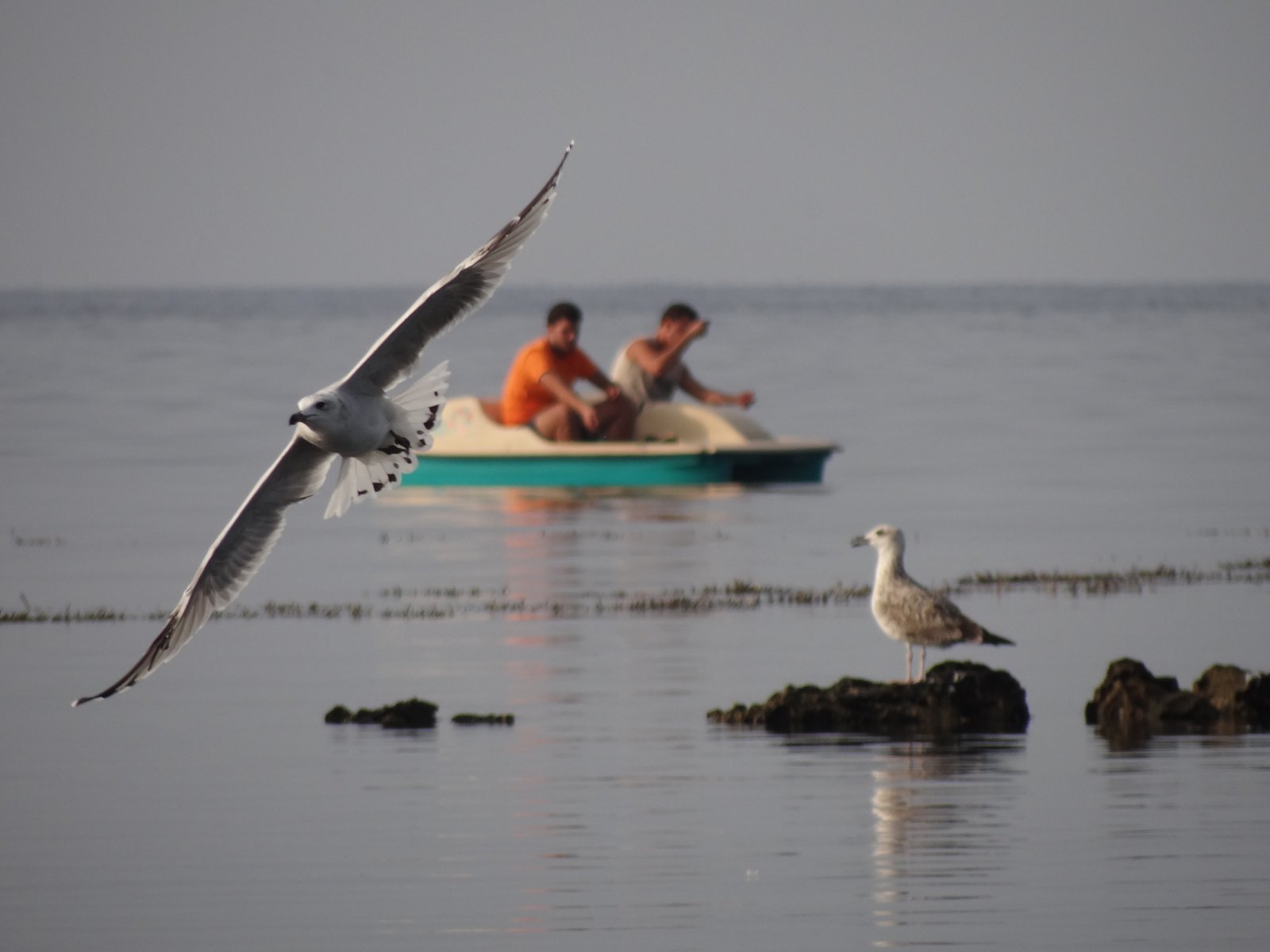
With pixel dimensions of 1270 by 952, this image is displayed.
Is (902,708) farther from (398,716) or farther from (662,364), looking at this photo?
(662,364)

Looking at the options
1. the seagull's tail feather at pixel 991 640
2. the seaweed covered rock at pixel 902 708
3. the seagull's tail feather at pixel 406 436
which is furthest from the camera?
the seagull's tail feather at pixel 991 640

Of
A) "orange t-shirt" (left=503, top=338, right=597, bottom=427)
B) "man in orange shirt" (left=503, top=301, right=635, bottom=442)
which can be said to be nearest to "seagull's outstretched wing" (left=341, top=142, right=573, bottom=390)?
"orange t-shirt" (left=503, top=338, right=597, bottom=427)

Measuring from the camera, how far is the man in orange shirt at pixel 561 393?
23109 millimetres

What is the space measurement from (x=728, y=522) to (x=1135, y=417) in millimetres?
19303

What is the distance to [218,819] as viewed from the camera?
11047 millimetres

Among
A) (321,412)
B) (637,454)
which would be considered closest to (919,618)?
(321,412)

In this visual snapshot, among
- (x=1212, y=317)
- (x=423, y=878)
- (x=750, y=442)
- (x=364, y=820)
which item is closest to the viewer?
(x=423, y=878)

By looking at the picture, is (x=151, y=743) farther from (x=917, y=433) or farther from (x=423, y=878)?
(x=917, y=433)

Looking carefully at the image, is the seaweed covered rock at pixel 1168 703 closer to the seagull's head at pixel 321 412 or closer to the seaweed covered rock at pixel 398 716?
the seaweed covered rock at pixel 398 716

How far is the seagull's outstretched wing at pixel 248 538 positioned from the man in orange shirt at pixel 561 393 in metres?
9.89

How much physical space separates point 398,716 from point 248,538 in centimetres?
111

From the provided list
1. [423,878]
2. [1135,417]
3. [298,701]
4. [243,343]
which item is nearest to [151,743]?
[298,701]

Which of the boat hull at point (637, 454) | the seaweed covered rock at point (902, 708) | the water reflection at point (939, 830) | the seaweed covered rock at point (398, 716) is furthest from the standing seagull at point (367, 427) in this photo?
the boat hull at point (637, 454)

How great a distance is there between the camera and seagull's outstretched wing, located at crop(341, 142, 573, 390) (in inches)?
499
